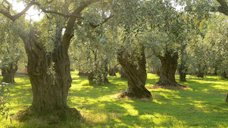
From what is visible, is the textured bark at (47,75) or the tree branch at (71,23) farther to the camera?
the textured bark at (47,75)

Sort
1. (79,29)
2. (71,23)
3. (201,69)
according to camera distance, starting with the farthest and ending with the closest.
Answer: (201,69)
(71,23)
(79,29)

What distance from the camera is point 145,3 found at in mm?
15352

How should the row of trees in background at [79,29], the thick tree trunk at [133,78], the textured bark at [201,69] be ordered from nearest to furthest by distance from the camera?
the row of trees in background at [79,29] < the thick tree trunk at [133,78] < the textured bark at [201,69]

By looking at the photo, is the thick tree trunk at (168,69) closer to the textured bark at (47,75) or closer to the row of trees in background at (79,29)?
the row of trees in background at (79,29)

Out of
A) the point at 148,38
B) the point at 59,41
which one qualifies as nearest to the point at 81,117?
the point at 59,41

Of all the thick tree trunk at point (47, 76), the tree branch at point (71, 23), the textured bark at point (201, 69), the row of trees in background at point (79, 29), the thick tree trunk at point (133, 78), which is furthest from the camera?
the textured bark at point (201, 69)

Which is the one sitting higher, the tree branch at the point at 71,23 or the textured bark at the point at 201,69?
the tree branch at the point at 71,23

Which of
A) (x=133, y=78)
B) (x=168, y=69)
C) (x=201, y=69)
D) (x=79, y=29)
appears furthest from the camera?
(x=201, y=69)

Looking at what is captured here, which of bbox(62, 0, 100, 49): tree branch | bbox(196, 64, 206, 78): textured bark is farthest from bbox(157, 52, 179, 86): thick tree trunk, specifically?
bbox(62, 0, 100, 49): tree branch

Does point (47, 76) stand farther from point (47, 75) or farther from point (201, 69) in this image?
point (201, 69)

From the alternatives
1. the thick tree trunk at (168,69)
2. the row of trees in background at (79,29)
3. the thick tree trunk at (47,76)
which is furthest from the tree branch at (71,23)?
the thick tree trunk at (168,69)

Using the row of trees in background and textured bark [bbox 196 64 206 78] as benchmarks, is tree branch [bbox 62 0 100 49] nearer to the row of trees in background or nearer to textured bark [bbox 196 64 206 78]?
the row of trees in background

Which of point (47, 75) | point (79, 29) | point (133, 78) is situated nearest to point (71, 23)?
point (79, 29)

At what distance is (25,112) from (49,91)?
6.60 feet
